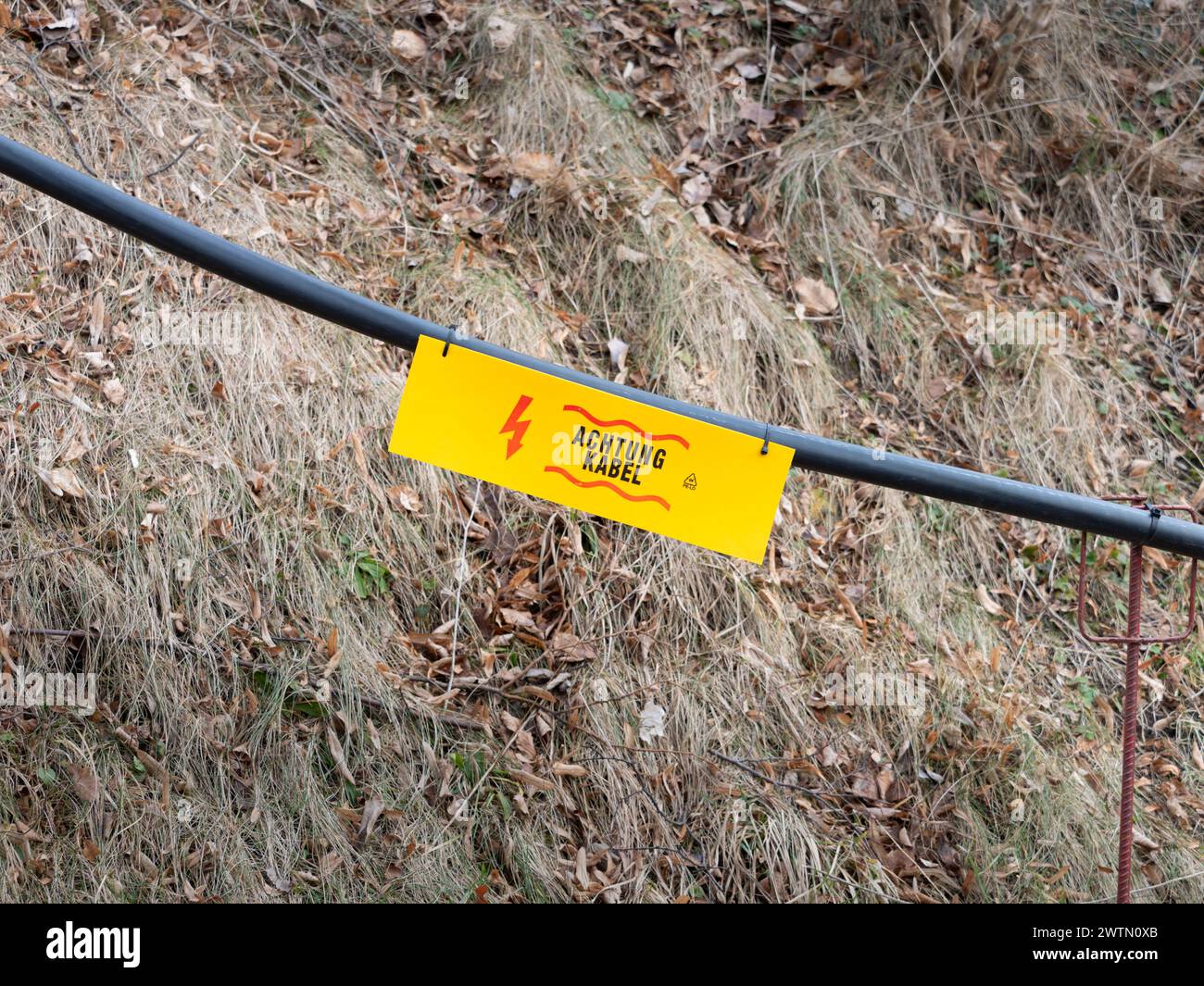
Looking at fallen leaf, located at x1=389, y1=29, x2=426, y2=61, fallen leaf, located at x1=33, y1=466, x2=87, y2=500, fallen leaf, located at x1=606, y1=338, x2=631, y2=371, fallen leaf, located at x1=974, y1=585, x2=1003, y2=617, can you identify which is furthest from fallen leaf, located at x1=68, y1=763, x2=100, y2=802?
fallen leaf, located at x1=389, y1=29, x2=426, y2=61

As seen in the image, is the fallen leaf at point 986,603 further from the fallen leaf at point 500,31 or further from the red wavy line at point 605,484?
the fallen leaf at point 500,31

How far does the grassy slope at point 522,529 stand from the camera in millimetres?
2990

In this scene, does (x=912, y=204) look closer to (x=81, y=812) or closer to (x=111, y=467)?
(x=111, y=467)

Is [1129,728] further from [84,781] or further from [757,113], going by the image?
[757,113]

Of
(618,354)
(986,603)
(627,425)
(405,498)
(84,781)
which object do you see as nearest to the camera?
(627,425)

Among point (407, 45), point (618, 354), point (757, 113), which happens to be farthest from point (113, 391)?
point (757, 113)

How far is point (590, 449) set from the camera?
180cm

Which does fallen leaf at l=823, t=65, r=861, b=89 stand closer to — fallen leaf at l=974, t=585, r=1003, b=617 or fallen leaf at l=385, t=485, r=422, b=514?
fallen leaf at l=974, t=585, r=1003, b=617

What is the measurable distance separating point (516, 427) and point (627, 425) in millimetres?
202

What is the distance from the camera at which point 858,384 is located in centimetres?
438

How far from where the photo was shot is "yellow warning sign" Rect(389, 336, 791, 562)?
176 cm

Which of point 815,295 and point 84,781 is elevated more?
point 815,295

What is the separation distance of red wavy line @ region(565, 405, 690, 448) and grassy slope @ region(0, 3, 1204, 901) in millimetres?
1671
